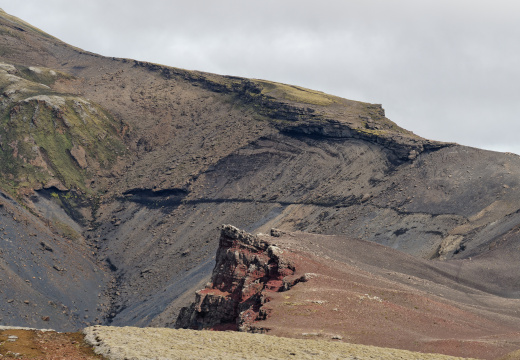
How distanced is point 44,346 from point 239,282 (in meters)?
27.3

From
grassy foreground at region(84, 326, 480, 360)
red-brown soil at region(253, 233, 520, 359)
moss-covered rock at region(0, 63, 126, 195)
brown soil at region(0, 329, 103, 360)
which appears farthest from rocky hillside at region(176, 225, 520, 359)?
moss-covered rock at region(0, 63, 126, 195)

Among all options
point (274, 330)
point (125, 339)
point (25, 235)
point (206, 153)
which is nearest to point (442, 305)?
point (274, 330)

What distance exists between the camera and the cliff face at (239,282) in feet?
177

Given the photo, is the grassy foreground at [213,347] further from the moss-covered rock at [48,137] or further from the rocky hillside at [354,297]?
the moss-covered rock at [48,137]

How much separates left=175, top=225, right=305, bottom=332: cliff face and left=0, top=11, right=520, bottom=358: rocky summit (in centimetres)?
17

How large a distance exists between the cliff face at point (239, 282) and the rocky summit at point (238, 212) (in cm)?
17

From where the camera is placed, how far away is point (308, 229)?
104562 millimetres

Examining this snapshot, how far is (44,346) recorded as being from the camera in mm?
32219

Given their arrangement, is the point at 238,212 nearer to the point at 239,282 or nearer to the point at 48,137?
the point at 48,137

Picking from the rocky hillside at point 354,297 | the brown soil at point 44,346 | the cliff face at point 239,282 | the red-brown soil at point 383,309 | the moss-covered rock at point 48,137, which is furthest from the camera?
the moss-covered rock at point 48,137

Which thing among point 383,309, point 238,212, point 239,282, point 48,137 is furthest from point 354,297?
point 48,137

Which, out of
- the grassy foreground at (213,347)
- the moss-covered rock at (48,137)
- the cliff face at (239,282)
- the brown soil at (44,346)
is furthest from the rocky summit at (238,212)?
the brown soil at (44,346)

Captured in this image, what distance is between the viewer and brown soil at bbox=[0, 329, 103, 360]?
1198 inches

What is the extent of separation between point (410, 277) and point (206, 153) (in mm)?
74974
